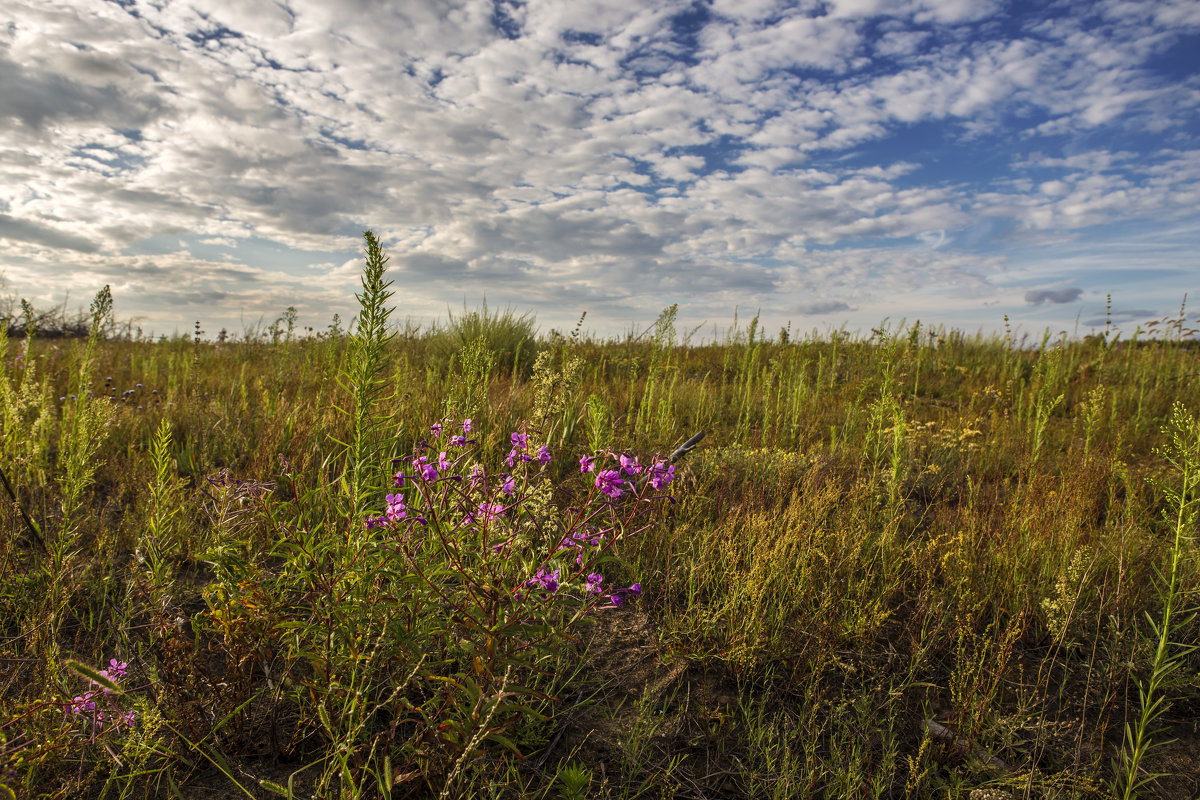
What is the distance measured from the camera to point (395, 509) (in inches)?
65.5

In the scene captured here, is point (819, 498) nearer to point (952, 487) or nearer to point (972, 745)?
point (972, 745)

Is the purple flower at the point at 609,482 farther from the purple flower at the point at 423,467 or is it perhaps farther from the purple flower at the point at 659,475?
the purple flower at the point at 423,467

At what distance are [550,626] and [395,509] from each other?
59 centimetres

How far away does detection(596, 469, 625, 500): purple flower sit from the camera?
1.63 meters

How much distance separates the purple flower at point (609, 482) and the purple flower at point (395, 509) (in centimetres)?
58

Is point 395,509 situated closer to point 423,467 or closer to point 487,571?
point 423,467

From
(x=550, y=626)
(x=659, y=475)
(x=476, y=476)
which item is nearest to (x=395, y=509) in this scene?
(x=476, y=476)

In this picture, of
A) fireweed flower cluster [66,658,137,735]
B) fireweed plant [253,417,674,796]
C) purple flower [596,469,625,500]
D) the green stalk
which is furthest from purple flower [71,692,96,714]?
purple flower [596,469,625,500]

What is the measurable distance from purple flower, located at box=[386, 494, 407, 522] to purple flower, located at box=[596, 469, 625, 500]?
0.58 meters

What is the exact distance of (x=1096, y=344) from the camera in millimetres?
11062

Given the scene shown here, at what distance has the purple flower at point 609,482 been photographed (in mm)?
1633

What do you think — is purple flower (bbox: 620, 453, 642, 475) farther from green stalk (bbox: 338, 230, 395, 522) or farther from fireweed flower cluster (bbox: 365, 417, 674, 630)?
green stalk (bbox: 338, 230, 395, 522)

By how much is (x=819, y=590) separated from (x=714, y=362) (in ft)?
24.3

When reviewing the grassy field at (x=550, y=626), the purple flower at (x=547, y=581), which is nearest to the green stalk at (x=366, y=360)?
the grassy field at (x=550, y=626)
